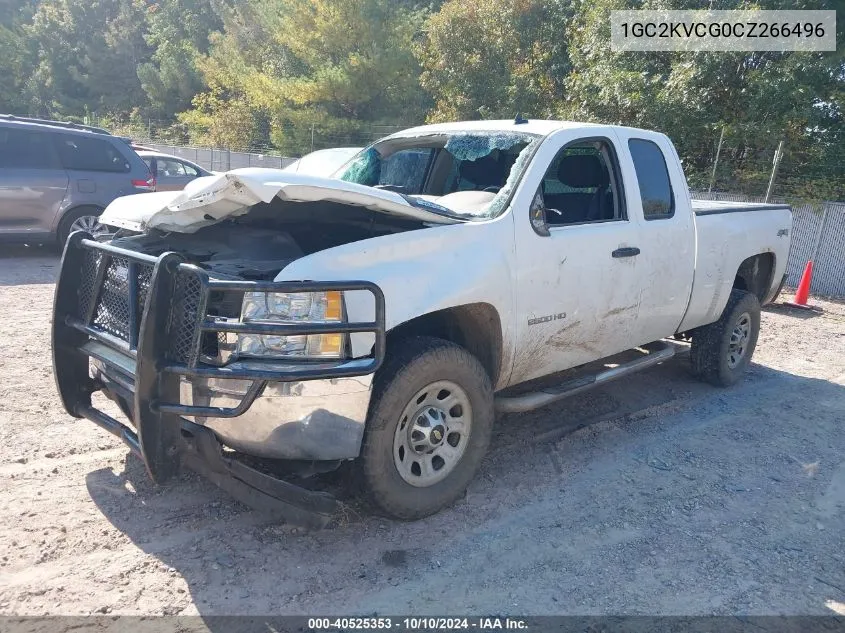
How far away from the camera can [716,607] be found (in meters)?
3.06

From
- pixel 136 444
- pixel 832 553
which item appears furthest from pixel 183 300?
pixel 832 553

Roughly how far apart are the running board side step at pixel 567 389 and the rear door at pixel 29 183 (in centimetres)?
820

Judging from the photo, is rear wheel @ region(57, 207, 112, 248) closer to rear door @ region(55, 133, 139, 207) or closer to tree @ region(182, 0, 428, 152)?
rear door @ region(55, 133, 139, 207)

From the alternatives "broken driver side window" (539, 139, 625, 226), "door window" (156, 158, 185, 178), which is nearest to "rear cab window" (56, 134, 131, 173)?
"door window" (156, 158, 185, 178)

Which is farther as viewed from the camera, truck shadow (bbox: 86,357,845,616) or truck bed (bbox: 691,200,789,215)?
truck bed (bbox: 691,200,789,215)

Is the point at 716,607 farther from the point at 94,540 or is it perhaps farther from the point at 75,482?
Result: the point at 75,482

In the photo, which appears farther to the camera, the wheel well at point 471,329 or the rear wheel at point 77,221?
the rear wheel at point 77,221

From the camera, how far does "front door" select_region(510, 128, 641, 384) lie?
157 inches

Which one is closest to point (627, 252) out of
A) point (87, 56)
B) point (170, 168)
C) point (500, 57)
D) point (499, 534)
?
point (499, 534)

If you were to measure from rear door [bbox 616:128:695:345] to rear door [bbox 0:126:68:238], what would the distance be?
27.5 feet

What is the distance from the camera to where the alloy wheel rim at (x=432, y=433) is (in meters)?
3.43

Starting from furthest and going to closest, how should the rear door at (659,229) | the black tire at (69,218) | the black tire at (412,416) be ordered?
the black tire at (69,218) → the rear door at (659,229) → the black tire at (412,416)

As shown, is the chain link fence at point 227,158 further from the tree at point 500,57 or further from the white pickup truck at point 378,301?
the white pickup truck at point 378,301

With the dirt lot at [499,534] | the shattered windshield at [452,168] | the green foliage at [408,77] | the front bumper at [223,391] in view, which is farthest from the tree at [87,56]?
the front bumper at [223,391]
